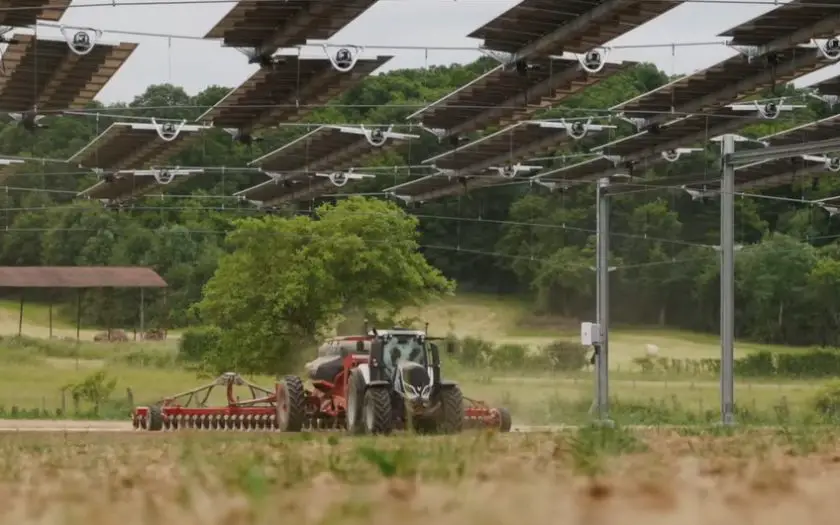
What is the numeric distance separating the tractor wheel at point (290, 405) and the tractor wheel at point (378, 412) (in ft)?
10.4

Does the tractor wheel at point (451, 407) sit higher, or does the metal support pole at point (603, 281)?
the metal support pole at point (603, 281)

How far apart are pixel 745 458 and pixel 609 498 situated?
113 inches

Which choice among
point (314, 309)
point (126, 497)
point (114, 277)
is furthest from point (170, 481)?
point (114, 277)

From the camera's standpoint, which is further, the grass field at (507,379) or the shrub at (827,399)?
the grass field at (507,379)

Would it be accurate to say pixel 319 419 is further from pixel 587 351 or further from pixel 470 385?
pixel 587 351

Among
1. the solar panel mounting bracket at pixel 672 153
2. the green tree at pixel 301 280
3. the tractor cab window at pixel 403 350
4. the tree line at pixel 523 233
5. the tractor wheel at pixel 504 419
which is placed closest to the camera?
the tractor cab window at pixel 403 350

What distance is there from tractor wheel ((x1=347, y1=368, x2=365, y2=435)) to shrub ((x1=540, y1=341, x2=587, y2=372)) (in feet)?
63.4

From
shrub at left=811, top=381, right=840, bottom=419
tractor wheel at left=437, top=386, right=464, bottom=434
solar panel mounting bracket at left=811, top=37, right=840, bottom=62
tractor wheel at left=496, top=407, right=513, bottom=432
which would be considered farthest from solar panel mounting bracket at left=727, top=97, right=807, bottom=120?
shrub at left=811, top=381, right=840, bottom=419

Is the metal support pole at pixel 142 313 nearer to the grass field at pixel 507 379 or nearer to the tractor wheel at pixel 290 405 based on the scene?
the grass field at pixel 507 379

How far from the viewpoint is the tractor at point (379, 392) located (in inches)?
872

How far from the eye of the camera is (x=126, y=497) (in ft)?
18.6

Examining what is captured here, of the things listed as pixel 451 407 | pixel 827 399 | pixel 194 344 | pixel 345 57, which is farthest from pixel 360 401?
pixel 194 344

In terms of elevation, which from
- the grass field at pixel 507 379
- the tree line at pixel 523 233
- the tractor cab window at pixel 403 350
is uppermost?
the tree line at pixel 523 233

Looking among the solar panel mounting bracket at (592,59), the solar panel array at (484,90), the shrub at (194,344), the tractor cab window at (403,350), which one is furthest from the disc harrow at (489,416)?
the shrub at (194,344)
